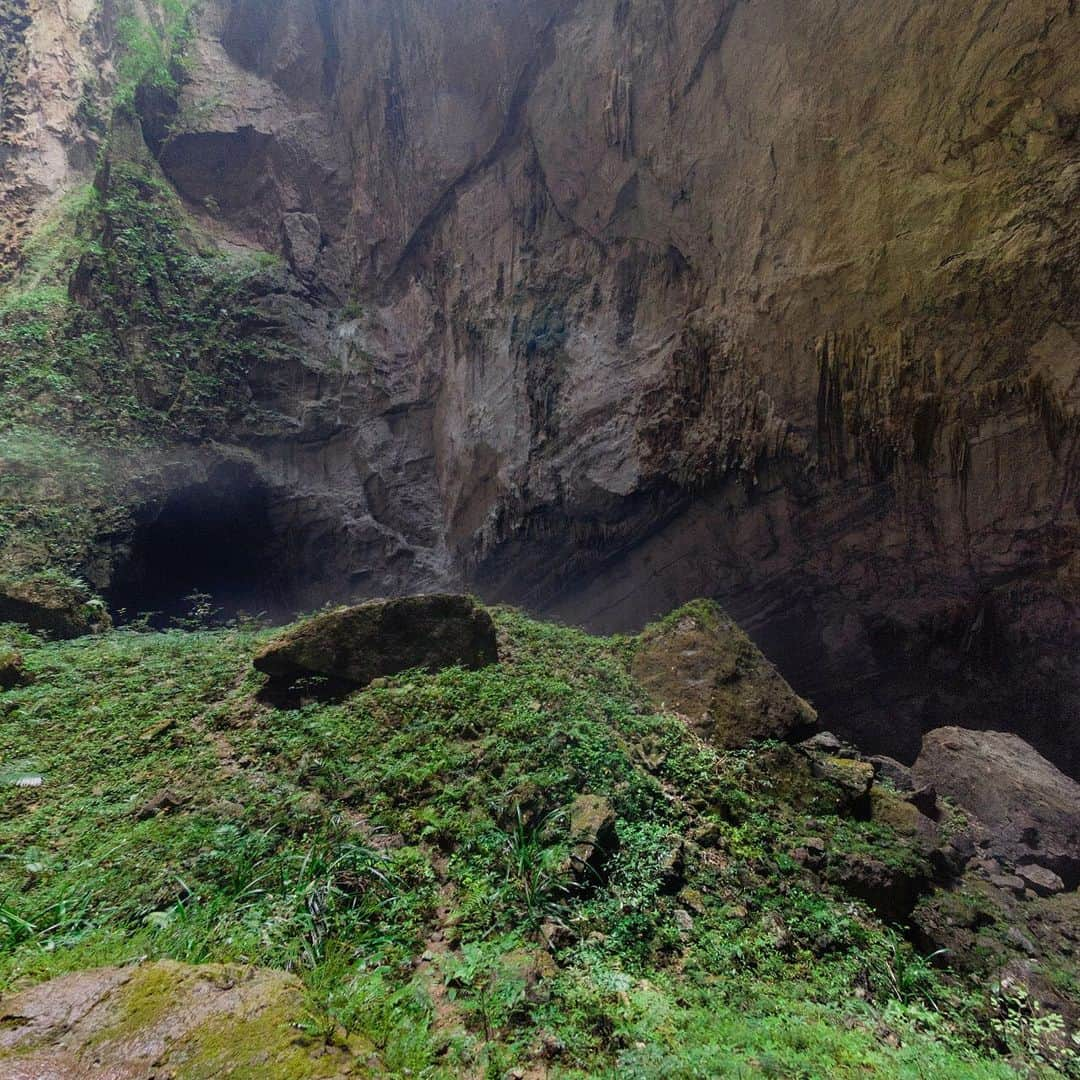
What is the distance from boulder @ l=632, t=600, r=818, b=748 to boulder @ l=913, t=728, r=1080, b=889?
248 centimetres

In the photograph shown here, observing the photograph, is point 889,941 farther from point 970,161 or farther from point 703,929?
point 970,161

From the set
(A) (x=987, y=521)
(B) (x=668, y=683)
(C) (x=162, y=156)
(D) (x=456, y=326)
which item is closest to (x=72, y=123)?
(C) (x=162, y=156)

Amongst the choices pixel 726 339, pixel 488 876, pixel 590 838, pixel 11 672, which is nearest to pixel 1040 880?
pixel 590 838

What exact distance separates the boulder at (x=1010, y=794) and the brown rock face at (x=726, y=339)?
5.28ft

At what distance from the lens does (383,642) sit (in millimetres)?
6711

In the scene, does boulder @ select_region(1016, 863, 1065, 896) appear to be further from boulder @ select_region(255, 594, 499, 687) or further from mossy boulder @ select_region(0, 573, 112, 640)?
mossy boulder @ select_region(0, 573, 112, 640)

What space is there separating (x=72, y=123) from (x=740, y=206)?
20163 millimetres

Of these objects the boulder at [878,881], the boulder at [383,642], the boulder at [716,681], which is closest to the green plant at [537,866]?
the boulder at [878,881]

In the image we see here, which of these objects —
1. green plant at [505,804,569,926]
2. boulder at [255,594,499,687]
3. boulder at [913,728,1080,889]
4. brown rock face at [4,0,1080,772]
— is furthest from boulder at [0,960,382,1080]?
brown rock face at [4,0,1080,772]

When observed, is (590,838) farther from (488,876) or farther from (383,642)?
Result: (383,642)

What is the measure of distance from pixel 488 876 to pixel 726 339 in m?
9.35

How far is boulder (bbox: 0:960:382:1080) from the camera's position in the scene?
5.72 feet

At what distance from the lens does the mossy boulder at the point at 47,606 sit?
8.90 meters

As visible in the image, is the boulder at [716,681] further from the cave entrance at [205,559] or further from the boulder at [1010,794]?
the cave entrance at [205,559]
